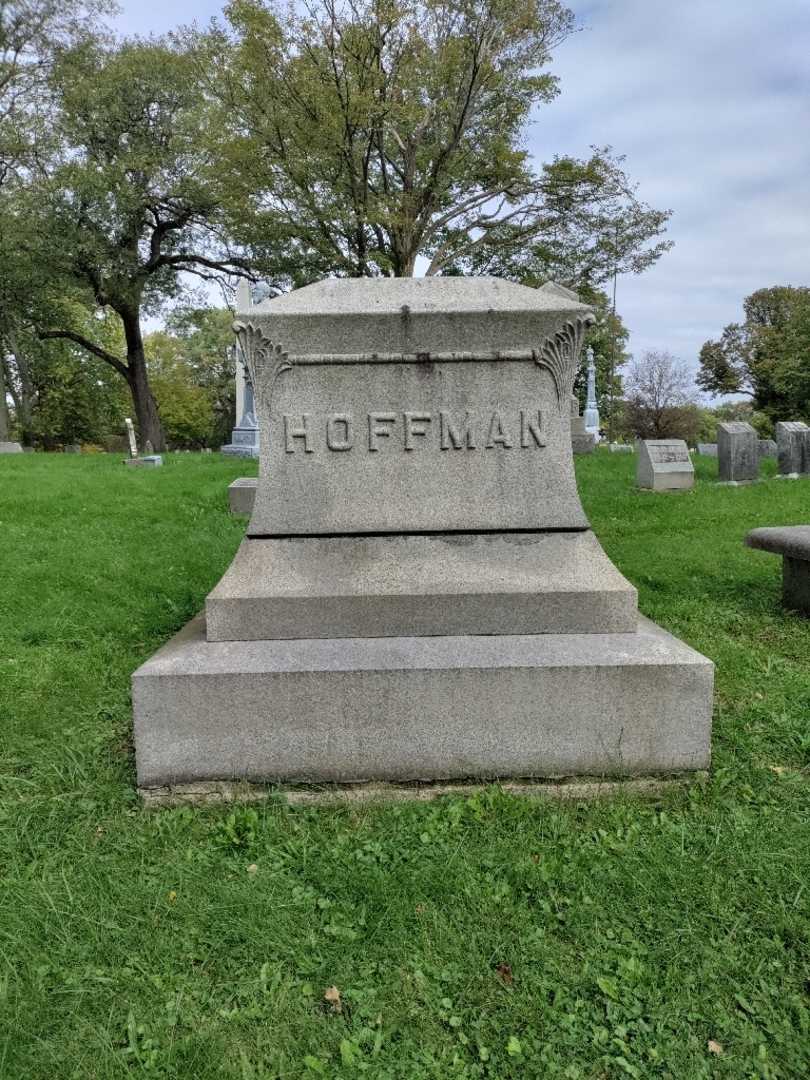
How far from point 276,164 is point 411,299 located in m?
18.6

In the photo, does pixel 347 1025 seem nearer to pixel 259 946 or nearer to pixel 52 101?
pixel 259 946

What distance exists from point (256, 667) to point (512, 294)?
6.11ft

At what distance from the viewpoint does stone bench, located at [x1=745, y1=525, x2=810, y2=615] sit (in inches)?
171

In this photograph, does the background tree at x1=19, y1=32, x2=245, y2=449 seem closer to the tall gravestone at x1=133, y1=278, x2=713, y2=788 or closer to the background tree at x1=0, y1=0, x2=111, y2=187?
the background tree at x1=0, y1=0, x2=111, y2=187

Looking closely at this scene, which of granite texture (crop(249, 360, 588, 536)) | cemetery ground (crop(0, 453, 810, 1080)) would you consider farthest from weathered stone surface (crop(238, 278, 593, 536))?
cemetery ground (crop(0, 453, 810, 1080))

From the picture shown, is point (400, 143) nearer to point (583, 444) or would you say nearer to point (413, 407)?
point (583, 444)

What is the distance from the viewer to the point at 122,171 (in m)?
21.7

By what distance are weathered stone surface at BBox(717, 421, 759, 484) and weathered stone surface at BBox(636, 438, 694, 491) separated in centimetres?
85

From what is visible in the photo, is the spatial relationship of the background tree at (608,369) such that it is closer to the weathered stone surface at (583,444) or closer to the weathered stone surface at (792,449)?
the weathered stone surface at (583,444)

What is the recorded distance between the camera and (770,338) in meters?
43.5

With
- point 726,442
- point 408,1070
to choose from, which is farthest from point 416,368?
point 726,442

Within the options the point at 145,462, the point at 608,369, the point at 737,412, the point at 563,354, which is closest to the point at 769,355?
the point at 608,369

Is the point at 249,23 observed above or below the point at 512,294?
above

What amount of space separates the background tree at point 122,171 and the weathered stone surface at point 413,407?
72.9ft
